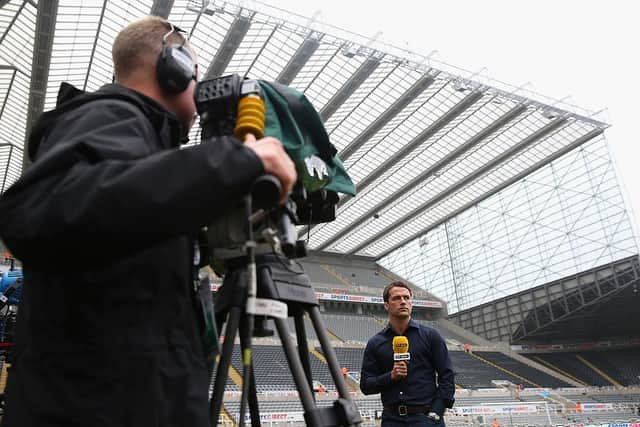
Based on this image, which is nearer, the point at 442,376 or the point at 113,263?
the point at 113,263

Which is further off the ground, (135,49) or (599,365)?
(135,49)

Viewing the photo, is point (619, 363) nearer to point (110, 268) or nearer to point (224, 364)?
point (224, 364)

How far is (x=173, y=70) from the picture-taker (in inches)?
49.5

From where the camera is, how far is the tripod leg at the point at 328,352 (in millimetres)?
1331

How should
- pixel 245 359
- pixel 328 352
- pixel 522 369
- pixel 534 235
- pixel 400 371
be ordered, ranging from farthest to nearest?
pixel 534 235 → pixel 522 369 → pixel 400 371 → pixel 328 352 → pixel 245 359

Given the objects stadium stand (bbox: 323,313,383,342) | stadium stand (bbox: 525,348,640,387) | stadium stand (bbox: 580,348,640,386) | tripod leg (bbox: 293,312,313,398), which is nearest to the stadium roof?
stadium stand (bbox: 323,313,383,342)

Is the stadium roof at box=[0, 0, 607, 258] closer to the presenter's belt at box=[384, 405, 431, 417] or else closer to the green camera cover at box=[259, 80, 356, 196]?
the presenter's belt at box=[384, 405, 431, 417]

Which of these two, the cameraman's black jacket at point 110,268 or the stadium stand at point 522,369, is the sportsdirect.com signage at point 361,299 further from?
the cameraman's black jacket at point 110,268

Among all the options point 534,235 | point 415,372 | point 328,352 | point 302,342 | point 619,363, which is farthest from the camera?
point 619,363

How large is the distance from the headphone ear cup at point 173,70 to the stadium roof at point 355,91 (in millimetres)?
16063

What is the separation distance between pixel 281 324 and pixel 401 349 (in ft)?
8.36

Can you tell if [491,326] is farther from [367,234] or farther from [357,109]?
[357,109]

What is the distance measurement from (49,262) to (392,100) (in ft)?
72.7

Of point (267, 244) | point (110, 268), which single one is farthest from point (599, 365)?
point (110, 268)
